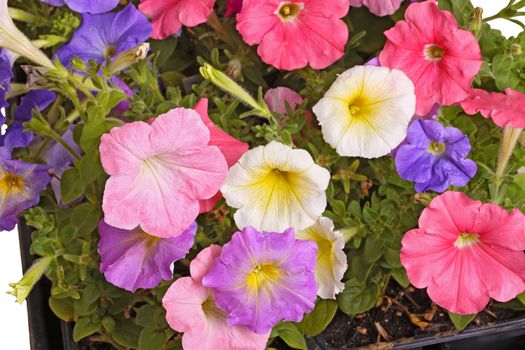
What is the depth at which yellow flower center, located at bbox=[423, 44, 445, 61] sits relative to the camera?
53.8 inches

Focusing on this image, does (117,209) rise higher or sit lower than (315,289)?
higher

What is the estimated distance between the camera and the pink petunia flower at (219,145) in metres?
1.28

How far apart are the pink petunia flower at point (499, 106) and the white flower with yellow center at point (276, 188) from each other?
240mm

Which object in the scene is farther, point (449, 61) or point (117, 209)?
point (449, 61)

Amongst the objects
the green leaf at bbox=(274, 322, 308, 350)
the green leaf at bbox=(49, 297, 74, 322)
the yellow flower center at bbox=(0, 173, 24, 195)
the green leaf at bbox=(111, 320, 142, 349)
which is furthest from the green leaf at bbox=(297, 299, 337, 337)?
the yellow flower center at bbox=(0, 173, 24, 195)

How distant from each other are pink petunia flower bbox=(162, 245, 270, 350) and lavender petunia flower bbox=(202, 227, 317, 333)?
3 cm

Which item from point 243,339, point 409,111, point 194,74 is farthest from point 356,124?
point 194,74

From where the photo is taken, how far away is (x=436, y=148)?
53.1 inches

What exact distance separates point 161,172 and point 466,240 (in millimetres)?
430

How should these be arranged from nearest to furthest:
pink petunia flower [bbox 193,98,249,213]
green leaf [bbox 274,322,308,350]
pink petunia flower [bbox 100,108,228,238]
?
pink petunia flower [bbox 100,108,228,238] → pink petunia flower [bbox 193,98,249,213] → green leaf [bbox 274,322,308,350]

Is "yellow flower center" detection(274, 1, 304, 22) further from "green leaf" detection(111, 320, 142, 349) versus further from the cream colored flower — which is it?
"green leaf" detection(111, 320, 142, 349)

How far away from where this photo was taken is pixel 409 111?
1286mm

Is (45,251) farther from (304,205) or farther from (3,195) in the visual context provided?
(304,205)

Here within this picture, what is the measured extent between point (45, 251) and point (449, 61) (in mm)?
610
